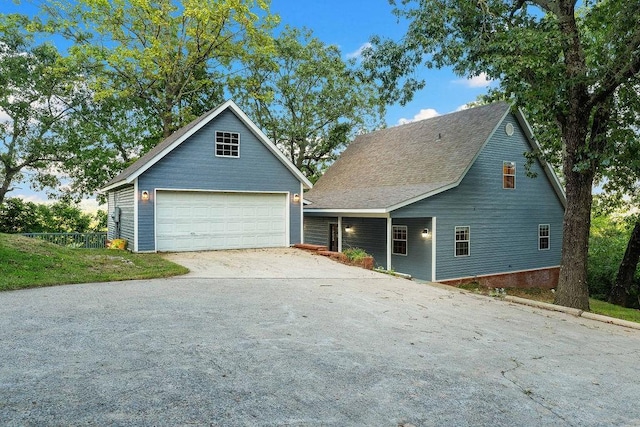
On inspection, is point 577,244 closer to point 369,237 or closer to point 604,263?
point 369,237

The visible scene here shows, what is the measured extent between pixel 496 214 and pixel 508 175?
67.7 inches

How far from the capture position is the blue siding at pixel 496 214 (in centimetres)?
1533

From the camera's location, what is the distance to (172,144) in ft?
46.8

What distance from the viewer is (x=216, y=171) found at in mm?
15195

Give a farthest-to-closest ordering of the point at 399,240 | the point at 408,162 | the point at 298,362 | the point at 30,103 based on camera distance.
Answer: the point at 30,103, the point at 408,162, the point at 399,240, the point at 298,362

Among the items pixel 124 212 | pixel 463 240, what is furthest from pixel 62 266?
pixel 463 240

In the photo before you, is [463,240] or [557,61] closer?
[557,61]

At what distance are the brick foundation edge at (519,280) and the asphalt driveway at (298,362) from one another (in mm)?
8132

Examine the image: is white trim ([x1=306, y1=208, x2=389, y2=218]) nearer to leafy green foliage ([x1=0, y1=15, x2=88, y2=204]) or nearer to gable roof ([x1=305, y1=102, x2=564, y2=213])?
gable roof ([x1=305, y1=102, x2=564, y2=213])

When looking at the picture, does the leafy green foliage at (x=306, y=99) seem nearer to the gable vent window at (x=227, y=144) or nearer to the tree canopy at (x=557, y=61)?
the gable vent window at (x=227, y=144)

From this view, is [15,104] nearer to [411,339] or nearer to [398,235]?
[398,235]

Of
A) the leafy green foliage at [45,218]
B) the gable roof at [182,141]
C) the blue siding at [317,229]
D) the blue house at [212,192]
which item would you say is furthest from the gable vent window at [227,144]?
the leafy green foliage at [45,218]

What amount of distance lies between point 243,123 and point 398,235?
24.3 ft

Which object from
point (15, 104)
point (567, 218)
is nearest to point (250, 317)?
point (567, 218)
